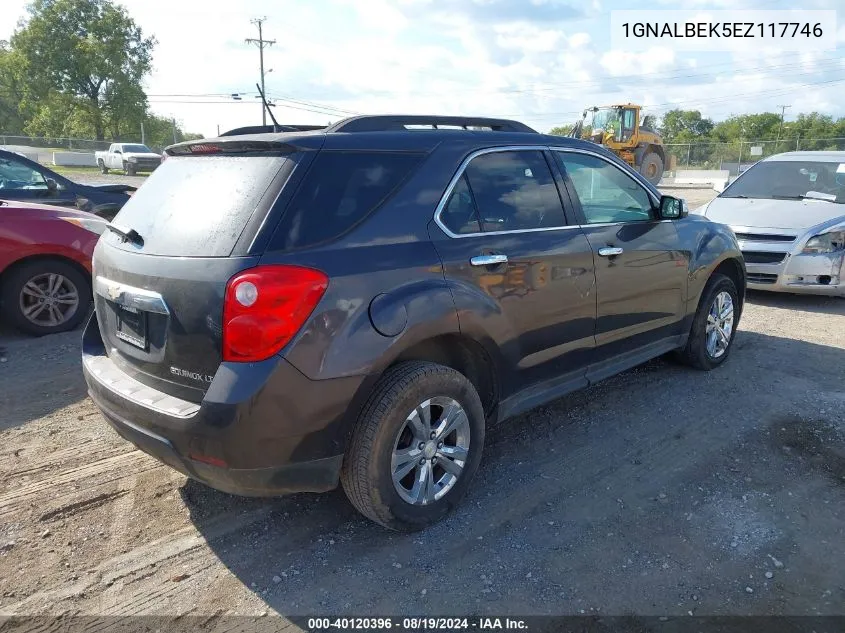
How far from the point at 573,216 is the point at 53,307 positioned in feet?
15.8

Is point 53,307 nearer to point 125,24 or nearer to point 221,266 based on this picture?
point 221,266

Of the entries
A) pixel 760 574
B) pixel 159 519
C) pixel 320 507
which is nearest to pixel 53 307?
pixel 159 519

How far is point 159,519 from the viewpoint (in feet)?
10.5

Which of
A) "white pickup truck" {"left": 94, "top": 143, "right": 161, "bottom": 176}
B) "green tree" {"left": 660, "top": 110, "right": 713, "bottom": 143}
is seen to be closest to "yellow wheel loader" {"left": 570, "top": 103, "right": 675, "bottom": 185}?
"white pickup truck" {"left": 94, "top": 143, "right": 161, "bottom": 176}

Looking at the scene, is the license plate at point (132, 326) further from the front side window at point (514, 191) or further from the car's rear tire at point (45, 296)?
the car's rear tire at point (45, 296)

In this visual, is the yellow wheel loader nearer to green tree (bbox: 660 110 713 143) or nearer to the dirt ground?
the dirt ground

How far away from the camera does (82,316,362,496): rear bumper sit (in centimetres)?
252

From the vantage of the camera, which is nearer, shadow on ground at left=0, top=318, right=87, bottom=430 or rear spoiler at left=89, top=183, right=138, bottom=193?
shadow on ground at left=0, top=318, right=87, bottom=430

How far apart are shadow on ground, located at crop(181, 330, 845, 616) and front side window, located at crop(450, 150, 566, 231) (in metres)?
1.37

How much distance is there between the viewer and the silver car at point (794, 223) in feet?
24.0

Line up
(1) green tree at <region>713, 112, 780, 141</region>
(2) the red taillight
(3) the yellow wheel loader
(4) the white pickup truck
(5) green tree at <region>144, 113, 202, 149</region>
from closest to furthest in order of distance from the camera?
1. (2) the red taillight
2. (3) the yellow wheel loader
3. (4) the white pickup truck
4. (5) green tree at <region>144, 113, 202, 149</region>
5. (1) green tree at <region>713, 112, 780, 141</region>

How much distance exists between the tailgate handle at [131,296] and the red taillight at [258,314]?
0.36 metres

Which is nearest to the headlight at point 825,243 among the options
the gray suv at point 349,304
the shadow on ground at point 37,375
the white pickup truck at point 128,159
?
the gray suv at point 349,304

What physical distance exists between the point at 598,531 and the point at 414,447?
968 mm
